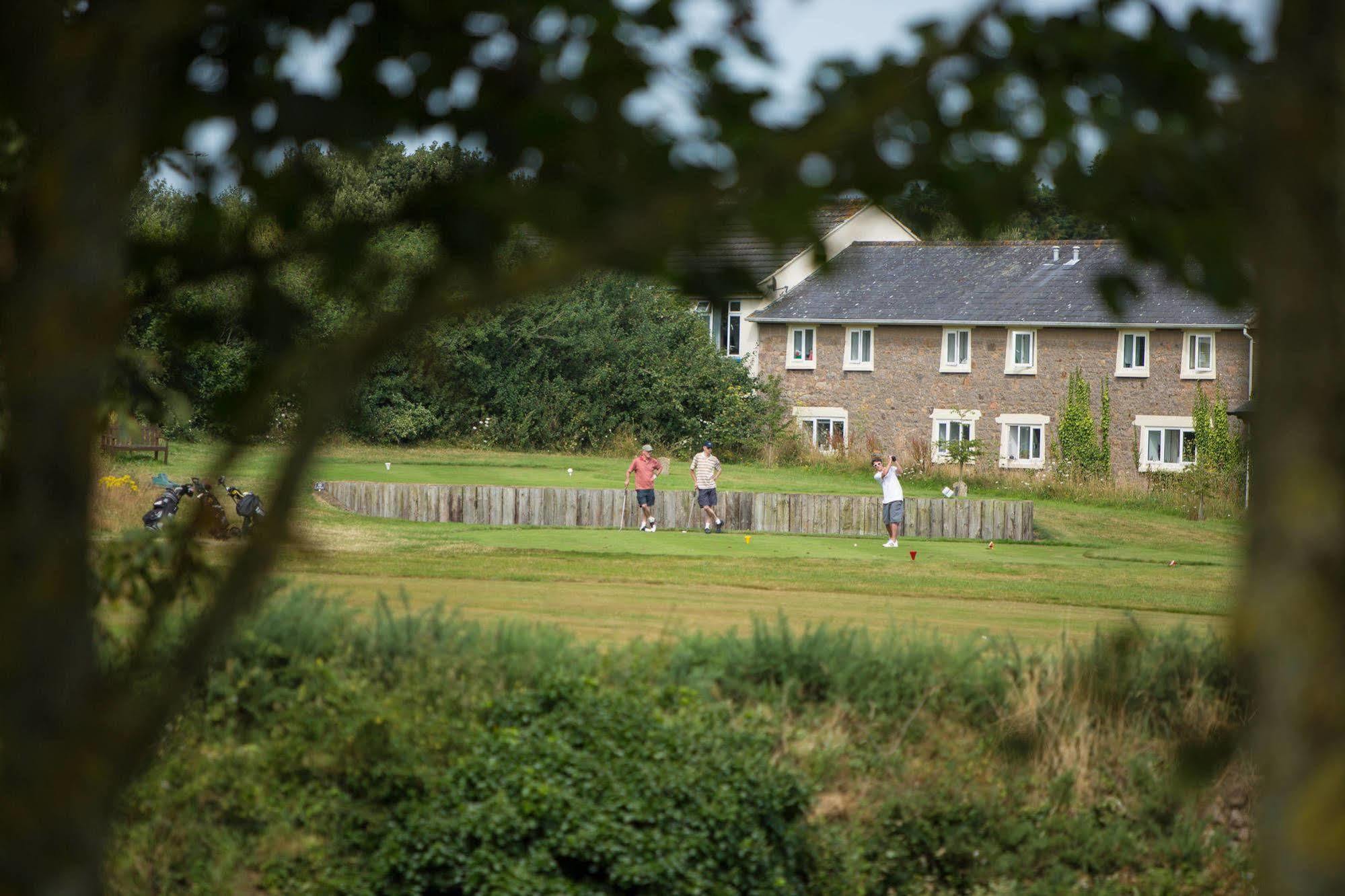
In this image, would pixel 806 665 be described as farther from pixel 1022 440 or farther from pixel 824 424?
pixel 824 424

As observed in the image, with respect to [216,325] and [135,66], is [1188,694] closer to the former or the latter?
[216,325]

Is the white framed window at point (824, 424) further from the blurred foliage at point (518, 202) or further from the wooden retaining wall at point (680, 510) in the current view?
the blurred foliage at point (518, 202)

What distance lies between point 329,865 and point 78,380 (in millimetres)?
8902

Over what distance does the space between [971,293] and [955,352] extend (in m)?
2.01

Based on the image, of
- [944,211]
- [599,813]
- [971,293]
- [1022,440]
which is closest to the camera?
[944,211]

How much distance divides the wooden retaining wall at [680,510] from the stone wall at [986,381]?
10.5 metres

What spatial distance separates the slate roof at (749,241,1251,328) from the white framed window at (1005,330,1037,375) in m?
0.54

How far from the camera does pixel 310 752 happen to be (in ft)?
33.1

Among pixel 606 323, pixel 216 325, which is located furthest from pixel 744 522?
pixel 216 325

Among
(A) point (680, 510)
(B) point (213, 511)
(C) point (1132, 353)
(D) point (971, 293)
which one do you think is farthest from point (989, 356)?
(B) point (213, 511)

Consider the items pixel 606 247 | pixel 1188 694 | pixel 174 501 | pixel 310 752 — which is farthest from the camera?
pixel 174 501

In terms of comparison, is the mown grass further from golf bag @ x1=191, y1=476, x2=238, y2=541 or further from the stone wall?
the stone wall

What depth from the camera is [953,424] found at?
134 ft

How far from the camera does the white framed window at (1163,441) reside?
38.2 meters
